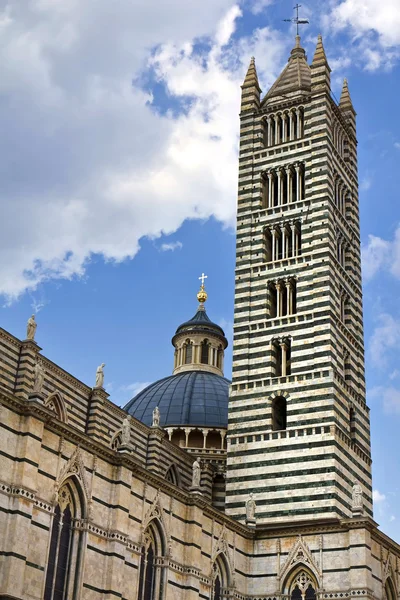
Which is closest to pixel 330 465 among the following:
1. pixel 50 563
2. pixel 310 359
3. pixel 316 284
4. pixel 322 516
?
pixel 322 516

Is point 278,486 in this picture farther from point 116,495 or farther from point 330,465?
point 116,495

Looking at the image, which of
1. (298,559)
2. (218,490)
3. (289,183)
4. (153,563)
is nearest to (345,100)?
(289,183)

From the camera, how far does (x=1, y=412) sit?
2356cm

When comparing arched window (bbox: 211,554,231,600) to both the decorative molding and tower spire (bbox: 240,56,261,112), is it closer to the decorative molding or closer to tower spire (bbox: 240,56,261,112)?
the decorative molding

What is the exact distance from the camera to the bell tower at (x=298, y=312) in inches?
1372

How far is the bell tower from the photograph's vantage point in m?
34.8

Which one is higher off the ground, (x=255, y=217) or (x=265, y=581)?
(x=255, y=217)

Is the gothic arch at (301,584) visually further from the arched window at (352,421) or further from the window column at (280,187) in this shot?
the window column at (280,187)

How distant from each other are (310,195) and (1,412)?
67.4 ft

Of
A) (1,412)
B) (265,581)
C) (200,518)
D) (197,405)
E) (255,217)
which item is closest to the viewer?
(1,412)

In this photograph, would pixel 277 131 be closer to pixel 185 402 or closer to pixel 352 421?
pixel 352 421

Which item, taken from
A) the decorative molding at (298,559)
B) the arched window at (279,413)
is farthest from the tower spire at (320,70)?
the decorative molding at (298,559)

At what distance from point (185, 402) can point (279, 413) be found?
41.2 ft

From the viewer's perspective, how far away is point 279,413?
37.1 meters
